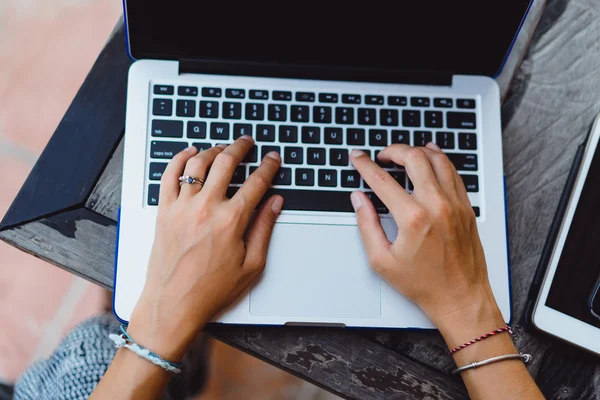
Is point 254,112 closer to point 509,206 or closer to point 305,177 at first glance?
point 305,177

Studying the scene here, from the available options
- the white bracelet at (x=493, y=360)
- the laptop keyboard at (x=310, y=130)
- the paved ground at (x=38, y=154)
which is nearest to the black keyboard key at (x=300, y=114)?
the laptop keyboard at (x=310, y=130)

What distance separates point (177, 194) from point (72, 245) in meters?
0.15

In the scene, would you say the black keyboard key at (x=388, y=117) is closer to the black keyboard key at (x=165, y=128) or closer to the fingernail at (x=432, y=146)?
the fingernail at (x=432, y=146)

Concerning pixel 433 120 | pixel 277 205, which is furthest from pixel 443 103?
pixel 277 205

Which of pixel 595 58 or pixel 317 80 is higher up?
pixel 595 58

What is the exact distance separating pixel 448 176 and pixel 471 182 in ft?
0.15

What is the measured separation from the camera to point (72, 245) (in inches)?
22.8

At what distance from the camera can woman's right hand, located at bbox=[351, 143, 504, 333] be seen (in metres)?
0.53

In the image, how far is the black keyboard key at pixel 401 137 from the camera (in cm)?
58

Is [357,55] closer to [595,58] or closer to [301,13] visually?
[301,13]

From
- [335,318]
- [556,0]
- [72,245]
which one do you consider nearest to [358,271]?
[335,318]

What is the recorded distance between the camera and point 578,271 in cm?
58

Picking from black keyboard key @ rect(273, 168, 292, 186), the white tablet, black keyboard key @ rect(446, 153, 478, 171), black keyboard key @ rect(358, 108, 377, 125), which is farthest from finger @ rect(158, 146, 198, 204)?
the white tablet

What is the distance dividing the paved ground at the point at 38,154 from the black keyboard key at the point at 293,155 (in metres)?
0.55
